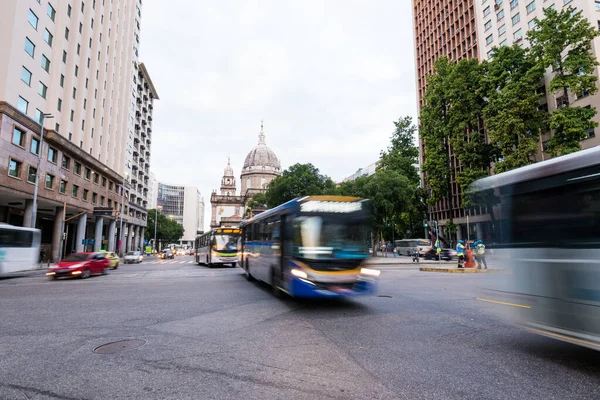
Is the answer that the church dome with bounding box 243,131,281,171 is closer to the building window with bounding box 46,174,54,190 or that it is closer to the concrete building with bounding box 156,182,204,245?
the concrete building with bounding box 156,182,204,245

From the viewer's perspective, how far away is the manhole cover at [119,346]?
5461 mm

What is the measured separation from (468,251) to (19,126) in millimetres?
34294

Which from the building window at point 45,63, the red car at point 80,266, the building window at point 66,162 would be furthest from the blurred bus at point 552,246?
the building window at point 66,162

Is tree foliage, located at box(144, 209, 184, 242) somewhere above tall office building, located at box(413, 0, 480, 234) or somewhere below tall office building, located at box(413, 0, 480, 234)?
below

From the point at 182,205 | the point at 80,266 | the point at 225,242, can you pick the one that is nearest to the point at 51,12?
the point at 225,242

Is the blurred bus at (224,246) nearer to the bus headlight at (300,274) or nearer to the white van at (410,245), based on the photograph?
the bus headlight at (300,274)

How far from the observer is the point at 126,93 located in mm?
54844

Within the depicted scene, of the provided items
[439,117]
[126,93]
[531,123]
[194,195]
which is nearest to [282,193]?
[439,117]

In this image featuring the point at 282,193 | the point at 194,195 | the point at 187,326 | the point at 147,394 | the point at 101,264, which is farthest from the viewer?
the point at 194,195

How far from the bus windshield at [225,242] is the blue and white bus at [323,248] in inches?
679

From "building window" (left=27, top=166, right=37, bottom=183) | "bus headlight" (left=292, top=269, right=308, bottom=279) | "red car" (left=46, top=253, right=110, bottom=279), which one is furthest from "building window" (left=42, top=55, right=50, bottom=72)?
"bus headlight" (left=292, top=269, right=308, bottom=279)

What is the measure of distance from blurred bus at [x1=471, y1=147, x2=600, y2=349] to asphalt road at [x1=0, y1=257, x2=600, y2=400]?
61cm

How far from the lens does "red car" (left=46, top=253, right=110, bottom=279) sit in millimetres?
17953

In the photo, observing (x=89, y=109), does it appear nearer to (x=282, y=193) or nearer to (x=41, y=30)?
(x=41, y=30)
